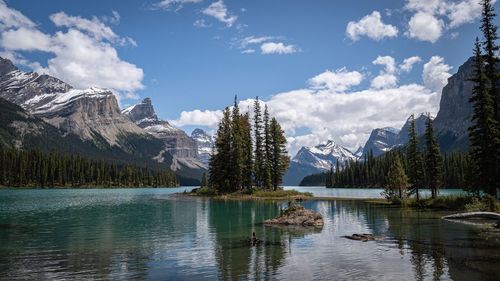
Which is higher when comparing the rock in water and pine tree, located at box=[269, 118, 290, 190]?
pine tree, located at box=[269, 118, 290, 190]

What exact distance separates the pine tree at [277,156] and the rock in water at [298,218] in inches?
2485

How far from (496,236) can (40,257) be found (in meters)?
37.7

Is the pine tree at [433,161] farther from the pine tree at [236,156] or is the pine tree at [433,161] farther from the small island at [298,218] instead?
the pine tree at [236,156]

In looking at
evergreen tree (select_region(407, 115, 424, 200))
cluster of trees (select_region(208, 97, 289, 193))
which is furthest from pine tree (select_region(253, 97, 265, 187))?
evergreen tree (select_region(407, 115, 424, 200))

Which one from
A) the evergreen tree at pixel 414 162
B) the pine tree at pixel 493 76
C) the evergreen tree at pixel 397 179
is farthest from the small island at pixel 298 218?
the evergreen tree at pixel 397 179

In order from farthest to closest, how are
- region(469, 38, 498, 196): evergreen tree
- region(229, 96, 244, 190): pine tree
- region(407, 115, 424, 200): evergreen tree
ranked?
region(229, 96, 244, 190): pine tree, region(407, 115, 424, 200): evergreen tree, region(469, 38, 498, 196): evergreen tree

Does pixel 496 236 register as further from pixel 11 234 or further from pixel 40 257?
pixel 11 234

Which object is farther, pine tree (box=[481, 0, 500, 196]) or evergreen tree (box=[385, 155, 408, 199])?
evergreen tree (box=[385, 155, 408, 199])

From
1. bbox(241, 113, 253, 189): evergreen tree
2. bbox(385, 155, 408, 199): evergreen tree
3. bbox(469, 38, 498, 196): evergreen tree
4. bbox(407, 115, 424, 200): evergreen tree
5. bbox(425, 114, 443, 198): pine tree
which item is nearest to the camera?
bbox(469, 38, 498, 196): evergreen tree

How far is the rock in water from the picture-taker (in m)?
49.4

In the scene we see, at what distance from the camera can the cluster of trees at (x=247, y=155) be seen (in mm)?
113125

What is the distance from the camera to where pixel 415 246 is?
33094 mm

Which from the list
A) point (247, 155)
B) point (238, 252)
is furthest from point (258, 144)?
point (238, 252)

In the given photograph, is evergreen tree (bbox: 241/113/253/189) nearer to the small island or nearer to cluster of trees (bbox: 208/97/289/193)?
cluster of trees (bbox: 208/97/289/193)
